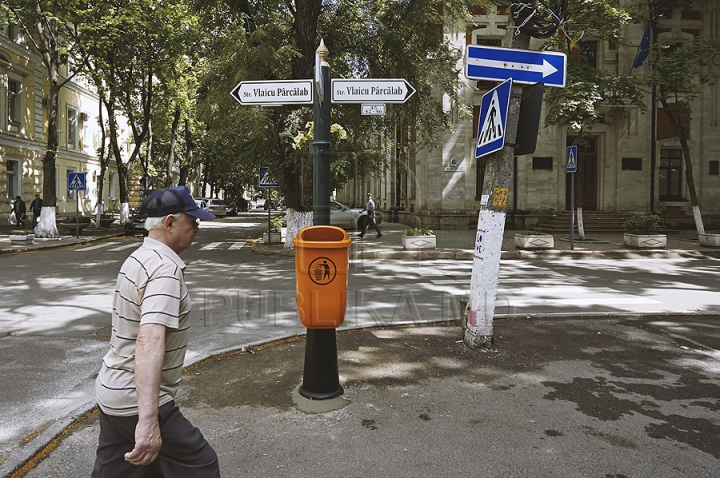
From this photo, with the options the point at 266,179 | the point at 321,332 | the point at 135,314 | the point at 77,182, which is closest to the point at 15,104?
the point at 77,182

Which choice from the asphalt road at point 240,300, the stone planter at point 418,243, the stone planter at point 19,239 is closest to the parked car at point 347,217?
the stone planter at point 418,243

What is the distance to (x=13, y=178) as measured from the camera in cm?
2855

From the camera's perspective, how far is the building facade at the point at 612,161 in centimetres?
2519

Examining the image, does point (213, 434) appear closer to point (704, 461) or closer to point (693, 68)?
point (704, 461)

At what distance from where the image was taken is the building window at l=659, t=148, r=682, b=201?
25812 mm

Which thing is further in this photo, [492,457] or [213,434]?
[213,434]

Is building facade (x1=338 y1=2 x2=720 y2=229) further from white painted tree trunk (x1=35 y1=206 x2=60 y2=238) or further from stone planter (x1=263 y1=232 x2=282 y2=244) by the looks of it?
white painted tree trunk (x1=35 y1=206 x2=60 y2=238)

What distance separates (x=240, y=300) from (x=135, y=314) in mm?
7066

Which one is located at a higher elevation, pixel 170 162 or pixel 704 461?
pixel 170 162

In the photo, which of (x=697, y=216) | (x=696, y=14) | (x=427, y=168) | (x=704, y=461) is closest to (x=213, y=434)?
(x=704, y=461)

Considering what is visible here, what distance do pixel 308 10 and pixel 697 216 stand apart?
15.6m

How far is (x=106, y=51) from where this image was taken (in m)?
22.6

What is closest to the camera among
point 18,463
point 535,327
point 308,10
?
point 18,463

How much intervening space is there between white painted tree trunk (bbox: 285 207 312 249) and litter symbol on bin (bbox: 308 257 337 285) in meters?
13.1
